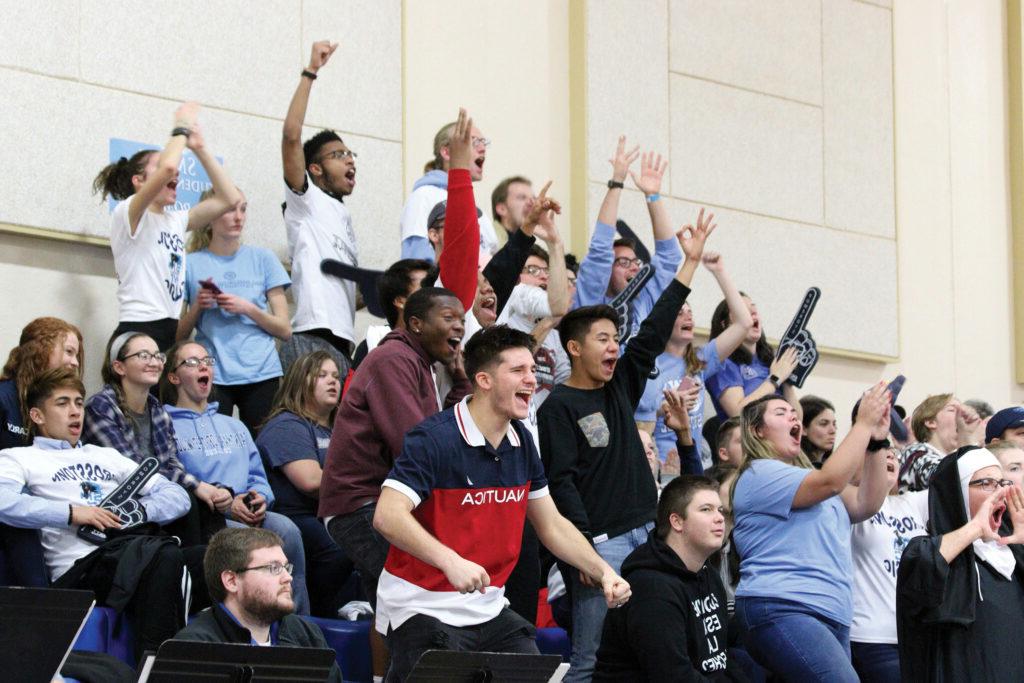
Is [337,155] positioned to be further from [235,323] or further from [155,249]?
[155,249]

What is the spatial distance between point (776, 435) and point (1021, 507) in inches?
41.6

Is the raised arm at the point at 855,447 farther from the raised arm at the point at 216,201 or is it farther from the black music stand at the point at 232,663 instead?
the raised arm at the point at 216,201

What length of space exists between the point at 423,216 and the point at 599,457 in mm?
2266

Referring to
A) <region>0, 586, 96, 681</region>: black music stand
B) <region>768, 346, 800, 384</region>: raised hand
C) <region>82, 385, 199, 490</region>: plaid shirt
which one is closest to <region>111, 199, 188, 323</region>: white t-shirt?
<region>82, 385, 199, 490</region>: plaid shirt

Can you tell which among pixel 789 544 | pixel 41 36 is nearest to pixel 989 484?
pixel 789 544

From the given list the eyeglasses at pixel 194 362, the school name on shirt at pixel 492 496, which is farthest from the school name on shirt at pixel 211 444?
the school name on shirt at pixel 492 496

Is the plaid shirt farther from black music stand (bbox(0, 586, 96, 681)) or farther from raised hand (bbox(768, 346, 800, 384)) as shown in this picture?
raised hand (bbox(768, 346, 800, 384))

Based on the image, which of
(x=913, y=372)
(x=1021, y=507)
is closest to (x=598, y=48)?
(x=913, y=372)

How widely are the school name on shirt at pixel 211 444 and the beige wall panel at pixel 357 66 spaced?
269cm

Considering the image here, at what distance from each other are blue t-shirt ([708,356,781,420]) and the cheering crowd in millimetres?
1173

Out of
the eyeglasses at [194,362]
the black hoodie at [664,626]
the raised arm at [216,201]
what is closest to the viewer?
the black hoodie at [664,626]

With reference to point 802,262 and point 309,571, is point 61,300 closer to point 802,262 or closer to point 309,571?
point 309,571

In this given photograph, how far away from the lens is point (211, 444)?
6.96 metres

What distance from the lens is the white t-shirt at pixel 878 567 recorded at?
6875mm
